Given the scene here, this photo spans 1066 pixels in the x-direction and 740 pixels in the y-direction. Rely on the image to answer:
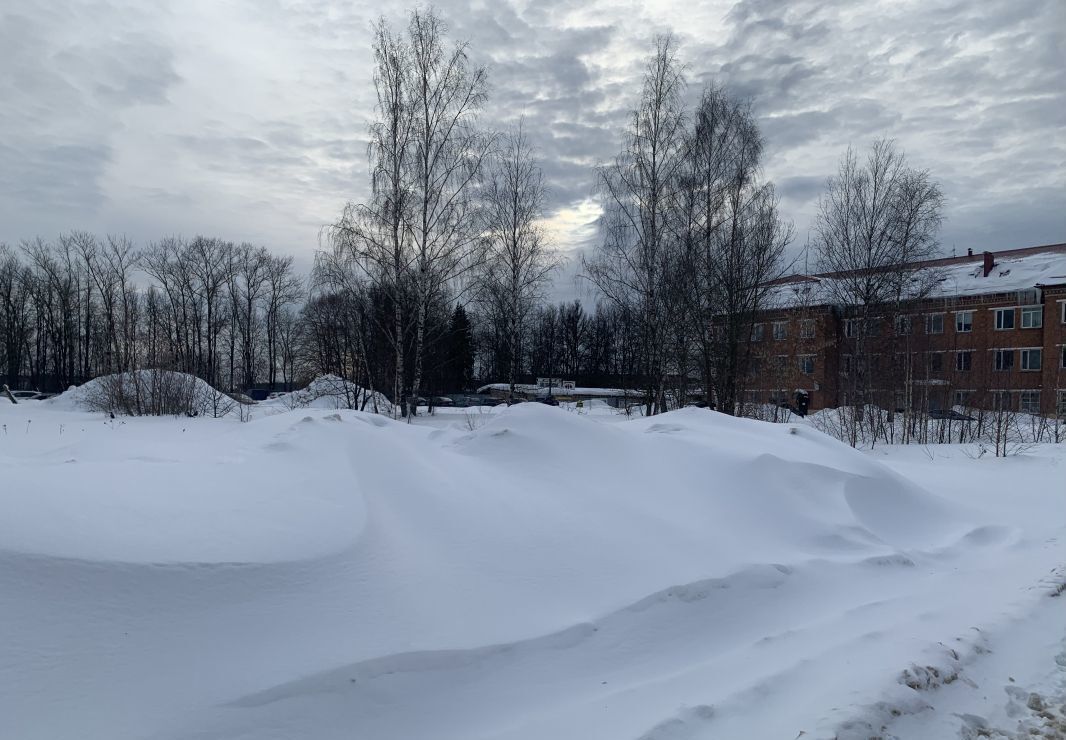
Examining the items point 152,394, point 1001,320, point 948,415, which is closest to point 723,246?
point 948,415

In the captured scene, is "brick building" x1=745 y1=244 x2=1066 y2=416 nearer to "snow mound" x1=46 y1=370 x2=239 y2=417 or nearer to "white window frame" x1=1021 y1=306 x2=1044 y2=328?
"white window frame" x1=1021 y1=306 x2=1044 y2=328

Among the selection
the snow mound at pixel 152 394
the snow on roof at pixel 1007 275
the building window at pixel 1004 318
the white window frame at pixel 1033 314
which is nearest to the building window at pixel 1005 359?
the building window at pixel 1004 318

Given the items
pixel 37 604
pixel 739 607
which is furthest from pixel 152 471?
pixel 739 607

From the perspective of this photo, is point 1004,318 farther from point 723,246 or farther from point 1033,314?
point 723,246

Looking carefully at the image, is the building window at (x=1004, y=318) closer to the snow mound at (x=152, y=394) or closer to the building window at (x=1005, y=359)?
the building window at (x=1005, y=359)

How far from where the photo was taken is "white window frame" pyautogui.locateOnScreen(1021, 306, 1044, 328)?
36031 millimetres

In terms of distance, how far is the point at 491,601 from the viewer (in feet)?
12.2

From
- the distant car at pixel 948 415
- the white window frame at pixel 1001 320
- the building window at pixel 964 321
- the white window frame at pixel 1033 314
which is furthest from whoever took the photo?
Answer: the building window at pixel 964 321

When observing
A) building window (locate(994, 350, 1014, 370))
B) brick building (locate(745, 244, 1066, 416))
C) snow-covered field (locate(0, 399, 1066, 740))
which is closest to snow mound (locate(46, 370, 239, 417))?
snow-covered field (locate(0, 399, 1066, 740))

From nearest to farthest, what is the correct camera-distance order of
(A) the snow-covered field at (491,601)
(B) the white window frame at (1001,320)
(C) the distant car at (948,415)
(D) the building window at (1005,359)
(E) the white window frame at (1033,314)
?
(A) the snow-covered field at (491,601), (C) the distant car at (948,415), (E) the white window frame at (1033,314), (B) the white window frame at (1001,320), (D) the building window at (1005,359)

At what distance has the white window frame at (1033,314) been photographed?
36.0 m

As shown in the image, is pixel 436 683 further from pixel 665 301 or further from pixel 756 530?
pixel 665 301

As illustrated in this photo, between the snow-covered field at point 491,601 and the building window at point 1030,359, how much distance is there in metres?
38.1

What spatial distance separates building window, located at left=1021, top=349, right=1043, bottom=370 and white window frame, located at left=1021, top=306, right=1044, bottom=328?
1426mm
